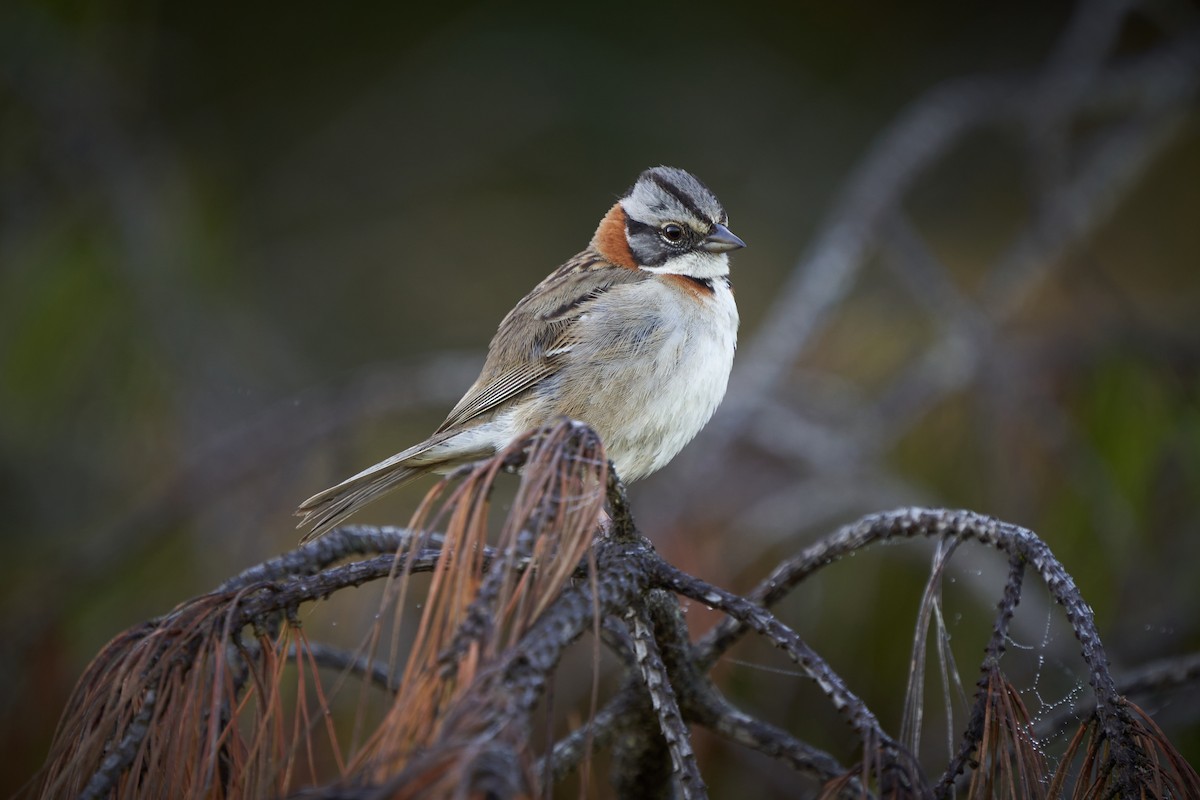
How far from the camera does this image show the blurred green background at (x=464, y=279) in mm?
3492

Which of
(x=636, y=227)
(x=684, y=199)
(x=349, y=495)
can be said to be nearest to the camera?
(x=349, y=495)

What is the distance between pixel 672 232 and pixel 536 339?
1.83 feet

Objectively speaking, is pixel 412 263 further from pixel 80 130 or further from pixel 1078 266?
pixel 1078 266

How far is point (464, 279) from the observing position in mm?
8602

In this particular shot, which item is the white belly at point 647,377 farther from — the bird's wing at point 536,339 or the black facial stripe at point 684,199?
the black facial stripe at point 684,199

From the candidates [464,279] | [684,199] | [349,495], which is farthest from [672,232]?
[464,279]

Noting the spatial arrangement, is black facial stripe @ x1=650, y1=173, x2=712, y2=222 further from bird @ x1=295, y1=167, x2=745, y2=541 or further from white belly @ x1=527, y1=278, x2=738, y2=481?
white belly @ x1=527, y1=278, x2=738, y2=481

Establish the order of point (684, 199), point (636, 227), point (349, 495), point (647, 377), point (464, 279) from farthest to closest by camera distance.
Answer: point (464, 279) < point (636, 227) < point (684, 199) < point (647, 377) < point (349, 495)

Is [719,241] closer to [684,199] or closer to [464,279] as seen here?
[684,199]

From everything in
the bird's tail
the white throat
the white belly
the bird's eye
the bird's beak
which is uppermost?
the bird's eye

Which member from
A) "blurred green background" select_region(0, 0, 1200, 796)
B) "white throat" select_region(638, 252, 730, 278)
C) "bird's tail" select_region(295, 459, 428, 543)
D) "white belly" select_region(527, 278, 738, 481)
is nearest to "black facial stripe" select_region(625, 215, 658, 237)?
"white throat" select_region(638, 252, 730, 278)

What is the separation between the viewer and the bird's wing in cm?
342

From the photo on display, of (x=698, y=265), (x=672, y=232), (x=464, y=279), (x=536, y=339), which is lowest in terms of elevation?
(x=536, y=339)

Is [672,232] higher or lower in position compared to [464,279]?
lower
